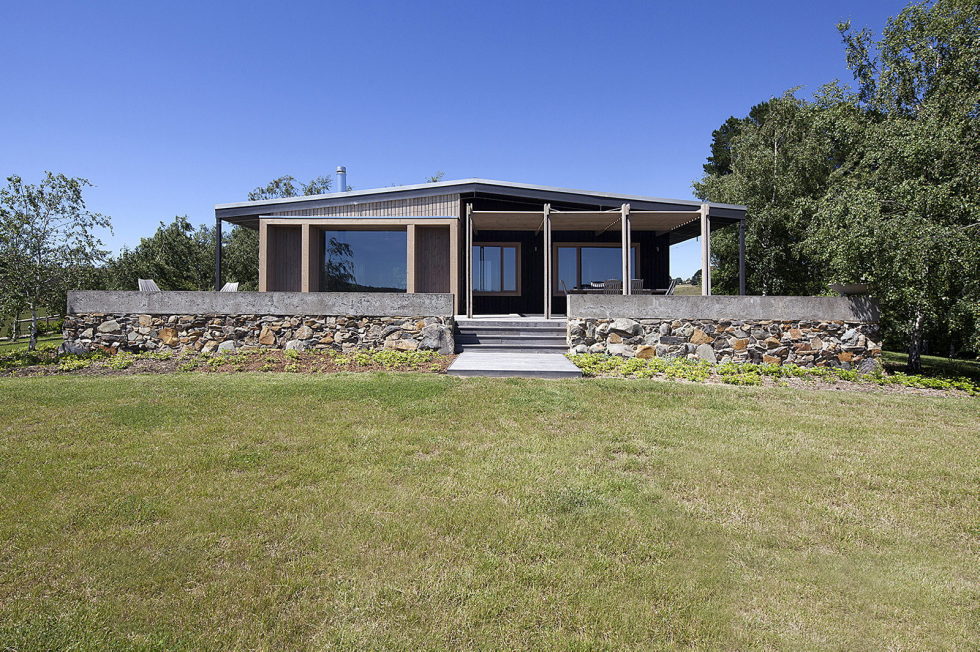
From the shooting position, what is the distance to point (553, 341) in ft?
27.9

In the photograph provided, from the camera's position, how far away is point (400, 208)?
37.4 feet

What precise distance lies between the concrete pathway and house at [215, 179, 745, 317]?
123 inches

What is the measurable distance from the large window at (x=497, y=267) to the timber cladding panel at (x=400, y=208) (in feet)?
6.46

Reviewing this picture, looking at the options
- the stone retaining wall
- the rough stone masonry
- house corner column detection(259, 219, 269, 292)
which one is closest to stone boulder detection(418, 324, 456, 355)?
the stone retaining wall

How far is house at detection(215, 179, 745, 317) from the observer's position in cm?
1101

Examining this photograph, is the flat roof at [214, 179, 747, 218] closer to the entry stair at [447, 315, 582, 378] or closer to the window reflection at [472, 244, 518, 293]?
the window reflection at [472, 244, 518, 293]

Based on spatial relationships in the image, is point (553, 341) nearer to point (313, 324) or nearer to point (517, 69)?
point (313, 324)

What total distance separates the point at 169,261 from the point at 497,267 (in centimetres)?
1685

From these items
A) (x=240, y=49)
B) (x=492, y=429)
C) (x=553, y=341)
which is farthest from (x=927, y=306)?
(x=240, y=49)

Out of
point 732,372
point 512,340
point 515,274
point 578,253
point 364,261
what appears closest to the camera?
point 732,372

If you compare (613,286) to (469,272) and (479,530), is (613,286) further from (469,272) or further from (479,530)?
(479,530)

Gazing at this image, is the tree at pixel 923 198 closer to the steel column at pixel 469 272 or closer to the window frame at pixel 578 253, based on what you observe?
the window frame at pixel 578 253

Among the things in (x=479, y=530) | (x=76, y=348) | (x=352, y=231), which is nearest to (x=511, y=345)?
(x=352, y=231)

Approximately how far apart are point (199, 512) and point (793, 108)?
69.6 feet
